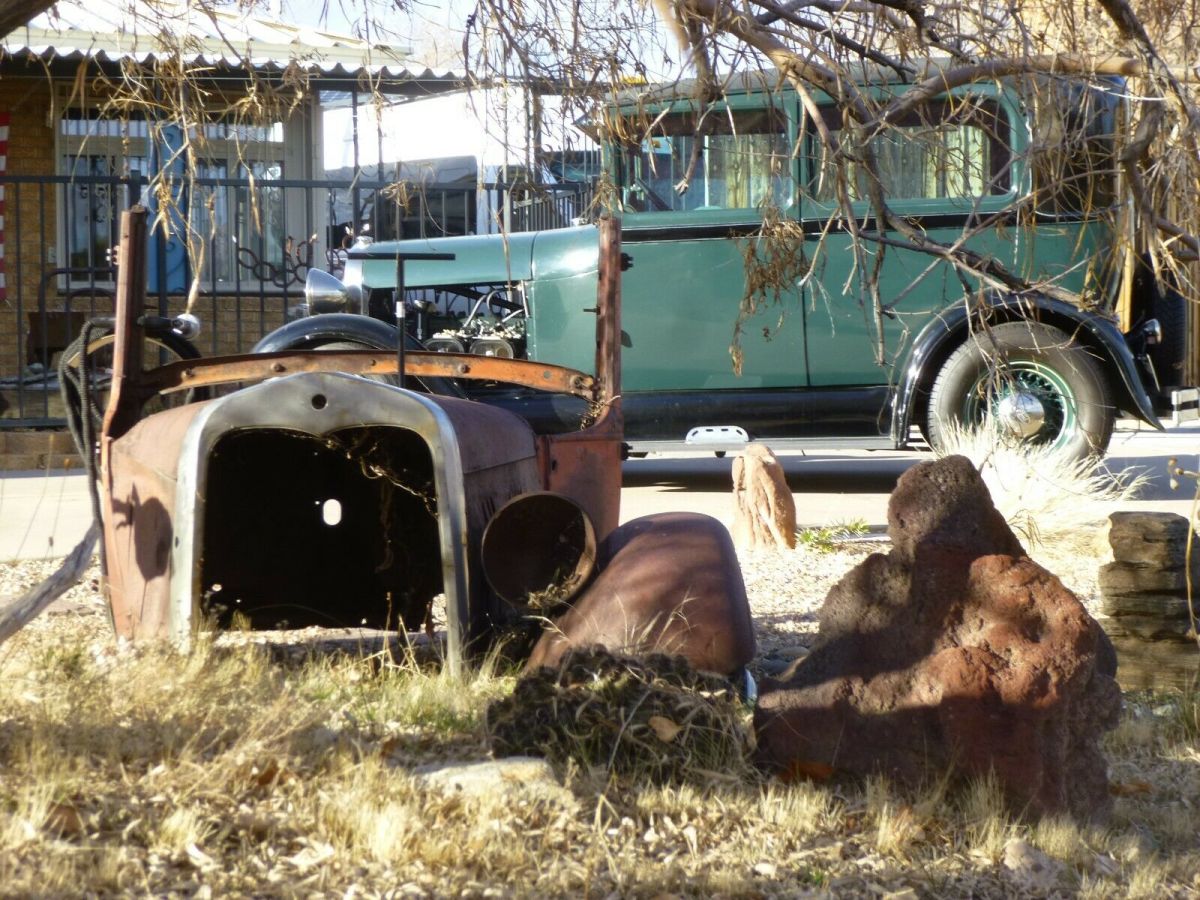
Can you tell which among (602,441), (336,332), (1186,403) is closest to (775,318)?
(1186,403)

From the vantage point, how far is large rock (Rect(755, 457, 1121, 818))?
301cm

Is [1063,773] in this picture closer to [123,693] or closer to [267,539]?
[123,693]

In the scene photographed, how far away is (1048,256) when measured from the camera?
8688 mm

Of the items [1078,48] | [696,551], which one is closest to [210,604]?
[696,551]

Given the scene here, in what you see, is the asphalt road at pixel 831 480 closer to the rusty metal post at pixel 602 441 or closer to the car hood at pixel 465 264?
the car hood at pixel 465 264

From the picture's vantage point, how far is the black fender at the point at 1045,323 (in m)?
8.31

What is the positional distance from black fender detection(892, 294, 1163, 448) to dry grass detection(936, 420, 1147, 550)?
22.0 inches

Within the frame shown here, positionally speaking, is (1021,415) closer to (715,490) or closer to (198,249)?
(715,490)

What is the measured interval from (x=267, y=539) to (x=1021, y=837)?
8.53ft

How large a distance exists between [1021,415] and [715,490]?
2.09 m

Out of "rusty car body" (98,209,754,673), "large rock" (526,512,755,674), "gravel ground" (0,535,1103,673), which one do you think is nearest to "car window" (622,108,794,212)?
"gravel ground" (0,535,1103,673)

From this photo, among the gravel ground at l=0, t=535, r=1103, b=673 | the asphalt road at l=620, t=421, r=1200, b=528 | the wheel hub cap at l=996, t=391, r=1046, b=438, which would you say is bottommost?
the gravel ground at l=0, t=535, r=1103, b=673

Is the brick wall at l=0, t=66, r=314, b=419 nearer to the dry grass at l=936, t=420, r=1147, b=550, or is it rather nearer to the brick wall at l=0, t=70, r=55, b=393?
the brick wall at l=0, t=70, r=55, b=393

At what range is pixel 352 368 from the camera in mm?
4480
